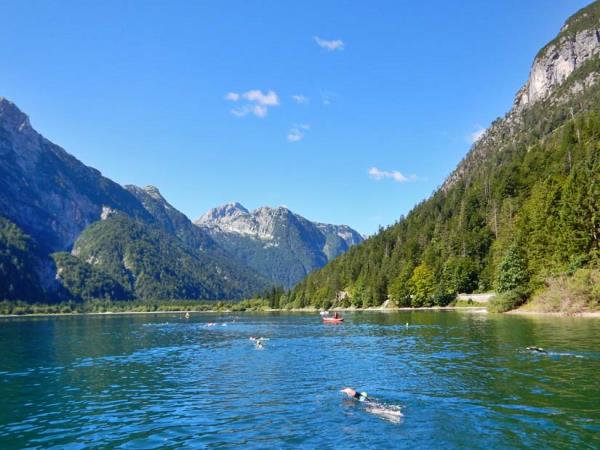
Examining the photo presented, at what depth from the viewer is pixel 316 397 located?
3447 centimetres

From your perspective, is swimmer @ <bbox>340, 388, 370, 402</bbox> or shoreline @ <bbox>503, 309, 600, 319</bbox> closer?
swimmer @ <bbox>340, 388, 370, 402</bbox>

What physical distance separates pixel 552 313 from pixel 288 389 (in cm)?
8854

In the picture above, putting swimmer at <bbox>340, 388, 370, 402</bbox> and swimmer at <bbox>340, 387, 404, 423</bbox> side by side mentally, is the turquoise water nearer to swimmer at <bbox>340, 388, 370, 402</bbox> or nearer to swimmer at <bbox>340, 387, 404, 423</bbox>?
swimmer at <bbox>340, 387, 404, 423</bbox>

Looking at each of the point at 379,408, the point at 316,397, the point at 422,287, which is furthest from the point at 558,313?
the point at 379,408

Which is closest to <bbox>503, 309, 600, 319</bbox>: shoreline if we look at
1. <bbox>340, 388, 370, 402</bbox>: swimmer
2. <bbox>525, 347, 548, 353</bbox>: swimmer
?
<bbox>525, 347, 548, 353</bbox>: swimmer

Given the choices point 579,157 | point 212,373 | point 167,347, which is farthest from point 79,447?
point 579,157

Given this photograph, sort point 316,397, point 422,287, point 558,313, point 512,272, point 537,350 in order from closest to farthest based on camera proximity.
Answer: point 316,397 → point 537,350 → point 558,313 → point 512,272 → point 422,287

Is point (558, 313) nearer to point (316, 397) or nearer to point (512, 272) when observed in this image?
point (512, 272)

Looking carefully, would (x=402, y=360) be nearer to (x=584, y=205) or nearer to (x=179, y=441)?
(x=179, y=441)

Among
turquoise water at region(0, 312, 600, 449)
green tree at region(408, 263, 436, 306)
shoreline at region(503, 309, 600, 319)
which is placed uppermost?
green tree at region(408, 263, 436, 306)

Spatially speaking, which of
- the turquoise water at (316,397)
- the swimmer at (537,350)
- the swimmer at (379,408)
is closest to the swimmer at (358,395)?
the swimmer at (379,408)

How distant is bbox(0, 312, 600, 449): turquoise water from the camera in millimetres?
25125

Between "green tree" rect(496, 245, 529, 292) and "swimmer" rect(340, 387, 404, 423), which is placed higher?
"green tree" rect(496, 245, 529, 292)

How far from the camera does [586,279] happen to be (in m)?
94.0
